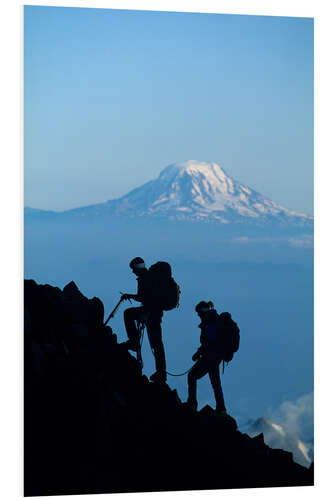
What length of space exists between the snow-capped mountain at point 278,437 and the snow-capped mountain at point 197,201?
4.94ft

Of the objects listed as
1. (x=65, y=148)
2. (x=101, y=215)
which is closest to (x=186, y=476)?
(x=101, y=215)

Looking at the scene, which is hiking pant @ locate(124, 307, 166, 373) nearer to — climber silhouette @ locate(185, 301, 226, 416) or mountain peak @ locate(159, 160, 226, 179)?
climber silhouette @ locate(185, 301, 226, 416)

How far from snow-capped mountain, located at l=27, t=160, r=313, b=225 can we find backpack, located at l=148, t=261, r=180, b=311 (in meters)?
0.50

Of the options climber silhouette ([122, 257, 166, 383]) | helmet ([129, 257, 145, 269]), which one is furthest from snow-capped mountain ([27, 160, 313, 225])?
climber silhouette ([122, 257, 166, 383])

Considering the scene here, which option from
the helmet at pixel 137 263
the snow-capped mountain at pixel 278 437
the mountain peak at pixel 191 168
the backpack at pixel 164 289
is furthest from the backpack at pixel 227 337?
the mountain peak at pixel 191 168

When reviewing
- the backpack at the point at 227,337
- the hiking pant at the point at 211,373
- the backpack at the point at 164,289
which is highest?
the backpack at the point at 164,289

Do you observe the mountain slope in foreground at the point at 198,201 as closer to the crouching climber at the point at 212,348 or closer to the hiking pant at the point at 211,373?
the crouching climber at the point at 212,348

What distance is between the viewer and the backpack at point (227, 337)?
5.88m

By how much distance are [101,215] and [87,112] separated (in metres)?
0.75

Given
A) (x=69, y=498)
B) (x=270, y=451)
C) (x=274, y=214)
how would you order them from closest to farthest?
(x=69, y=498)
(x=270, y=451)
(x=274, y=214)

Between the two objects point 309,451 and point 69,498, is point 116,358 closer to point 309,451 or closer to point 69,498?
point 69,498

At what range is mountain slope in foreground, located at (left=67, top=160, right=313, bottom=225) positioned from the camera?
19.7 feet

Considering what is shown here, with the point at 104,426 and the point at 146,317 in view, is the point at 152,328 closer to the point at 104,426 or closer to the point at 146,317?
the point at 146,317

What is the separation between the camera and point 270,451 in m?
5.79
